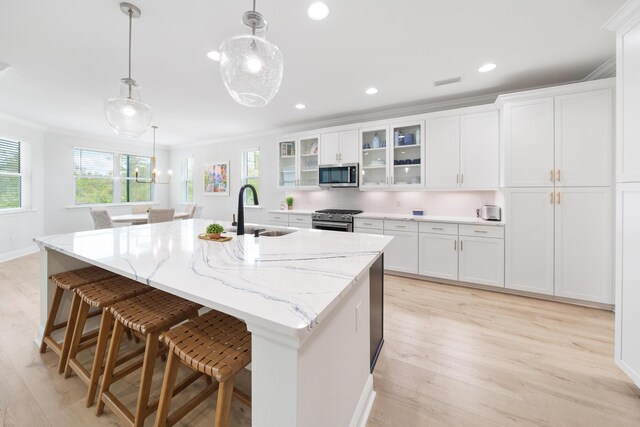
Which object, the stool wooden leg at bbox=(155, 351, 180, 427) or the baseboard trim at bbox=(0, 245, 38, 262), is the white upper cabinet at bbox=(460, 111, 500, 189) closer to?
the stool wooden leg at bbox=(155, 351, 180, 427)

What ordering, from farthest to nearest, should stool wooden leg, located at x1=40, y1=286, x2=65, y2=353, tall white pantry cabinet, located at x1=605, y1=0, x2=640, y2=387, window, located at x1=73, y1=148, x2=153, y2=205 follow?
1. window, located at x1=73, y1=148, x2=153, y2=205
2. stool wooden leg, located at x1=40, y1=286, x2=65, y2=353
3. tall white pantry cabinet, located at x1=605, y1=0, x2=640, y2=387

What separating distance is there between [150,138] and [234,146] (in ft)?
7.29

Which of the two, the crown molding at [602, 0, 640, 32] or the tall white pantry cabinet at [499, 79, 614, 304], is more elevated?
the crown molding at [602, 0, 640, 32]

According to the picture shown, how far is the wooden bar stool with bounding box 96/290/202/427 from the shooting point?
1237 mm

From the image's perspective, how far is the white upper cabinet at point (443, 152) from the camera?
11.9 feet

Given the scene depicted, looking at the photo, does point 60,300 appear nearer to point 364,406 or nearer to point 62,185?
point 364,406

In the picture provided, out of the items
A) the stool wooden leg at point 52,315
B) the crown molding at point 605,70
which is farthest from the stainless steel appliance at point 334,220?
the crown molding at point 605,70

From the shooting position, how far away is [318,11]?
196cm

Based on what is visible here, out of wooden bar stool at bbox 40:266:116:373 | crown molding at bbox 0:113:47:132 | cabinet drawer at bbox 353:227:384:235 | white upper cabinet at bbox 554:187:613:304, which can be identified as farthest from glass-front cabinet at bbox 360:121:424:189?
crown molding at bbox 0:113:47:132

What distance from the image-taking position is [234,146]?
624 centimetres

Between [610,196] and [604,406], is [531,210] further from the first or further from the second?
[604,406]

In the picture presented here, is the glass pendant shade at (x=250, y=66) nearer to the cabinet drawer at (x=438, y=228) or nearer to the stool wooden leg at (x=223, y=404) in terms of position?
the stool wooden leg at (x=223, y=404)

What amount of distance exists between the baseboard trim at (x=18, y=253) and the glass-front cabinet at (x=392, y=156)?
635 cm

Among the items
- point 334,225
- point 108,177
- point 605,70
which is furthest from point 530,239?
point 108,177
